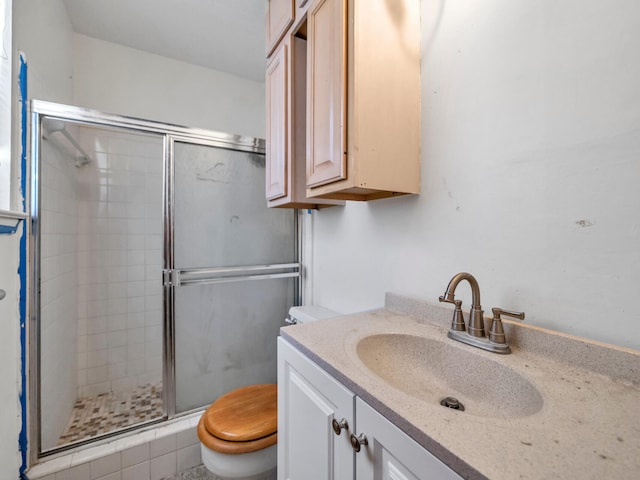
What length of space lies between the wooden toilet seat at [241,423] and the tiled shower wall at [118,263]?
108 centimetres

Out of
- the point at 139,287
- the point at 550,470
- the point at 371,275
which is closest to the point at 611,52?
the point at 550,470

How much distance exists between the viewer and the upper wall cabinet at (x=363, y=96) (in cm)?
88

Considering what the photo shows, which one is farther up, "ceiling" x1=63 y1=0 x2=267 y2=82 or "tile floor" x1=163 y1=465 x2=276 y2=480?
"ceiling" x1=63 y1=0 x2=267 y2=82

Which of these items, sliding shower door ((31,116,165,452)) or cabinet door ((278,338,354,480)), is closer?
cabinet door ((278,338,354,480))

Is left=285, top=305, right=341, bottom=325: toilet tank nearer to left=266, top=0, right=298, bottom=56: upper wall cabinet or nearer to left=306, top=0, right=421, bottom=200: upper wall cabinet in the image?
left=306, top=0, right=421, bottom=200: upper wall cabinet

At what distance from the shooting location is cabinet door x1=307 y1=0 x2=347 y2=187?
0.90 metres

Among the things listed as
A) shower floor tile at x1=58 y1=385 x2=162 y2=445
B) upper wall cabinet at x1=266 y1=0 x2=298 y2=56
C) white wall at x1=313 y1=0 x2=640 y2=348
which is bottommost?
shower floor tile at x1=58 y1=385 x2=162 y2=445

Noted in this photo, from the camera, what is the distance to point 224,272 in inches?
65.6

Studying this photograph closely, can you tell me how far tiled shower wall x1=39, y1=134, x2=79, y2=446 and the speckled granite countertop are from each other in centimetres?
130

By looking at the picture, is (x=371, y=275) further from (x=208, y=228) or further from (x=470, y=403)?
(x=208, y=228)

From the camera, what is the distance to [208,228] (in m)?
1.63

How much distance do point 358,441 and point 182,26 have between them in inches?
88.2

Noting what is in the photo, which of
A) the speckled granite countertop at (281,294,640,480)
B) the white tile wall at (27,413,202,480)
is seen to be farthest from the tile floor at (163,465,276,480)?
the speckled granite countertop at (281,294,640,480)

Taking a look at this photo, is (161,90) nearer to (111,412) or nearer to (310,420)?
(111,412)
